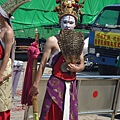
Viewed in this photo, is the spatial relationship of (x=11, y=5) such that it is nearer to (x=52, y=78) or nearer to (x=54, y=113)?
(x=52, y=78)

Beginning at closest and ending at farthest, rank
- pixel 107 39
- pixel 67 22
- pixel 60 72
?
1. pixel 60 72
2. pixel 67 22
3. pixel 107 39

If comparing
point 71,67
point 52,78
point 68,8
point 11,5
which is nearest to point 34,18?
point 11,5

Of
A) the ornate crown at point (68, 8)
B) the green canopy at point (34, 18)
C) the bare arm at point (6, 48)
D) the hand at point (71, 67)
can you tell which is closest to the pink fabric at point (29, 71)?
the bare arm at point (6, 48)

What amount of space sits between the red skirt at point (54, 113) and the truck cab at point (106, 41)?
6.77 m

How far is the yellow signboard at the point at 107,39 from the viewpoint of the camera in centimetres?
1131

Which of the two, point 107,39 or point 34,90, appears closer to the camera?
point 34,90

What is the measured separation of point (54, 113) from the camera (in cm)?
476

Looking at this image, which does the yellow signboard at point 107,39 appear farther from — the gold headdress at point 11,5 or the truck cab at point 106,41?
the gold headdress at point 11,5

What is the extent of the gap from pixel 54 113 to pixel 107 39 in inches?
276

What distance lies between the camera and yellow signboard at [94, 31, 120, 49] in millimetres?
11312

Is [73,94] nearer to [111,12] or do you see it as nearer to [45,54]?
[45,54]

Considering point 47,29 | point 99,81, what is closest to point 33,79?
point 99,81

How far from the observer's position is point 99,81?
6219mm

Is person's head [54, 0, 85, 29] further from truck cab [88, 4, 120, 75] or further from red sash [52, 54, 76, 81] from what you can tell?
truck cab [88, 4, 120, 75]
